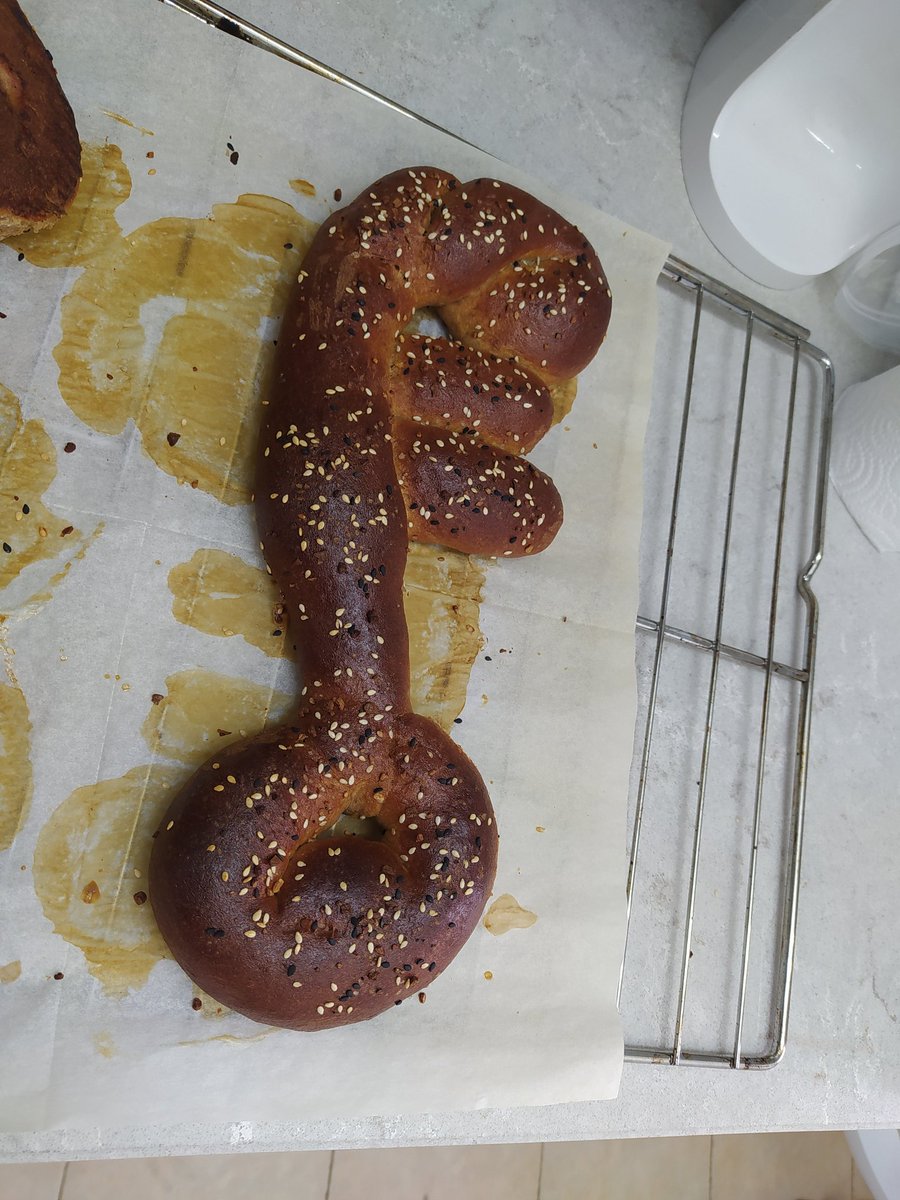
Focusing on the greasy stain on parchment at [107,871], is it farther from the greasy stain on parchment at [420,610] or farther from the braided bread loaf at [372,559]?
the greasy stain on parchment at [420,610]

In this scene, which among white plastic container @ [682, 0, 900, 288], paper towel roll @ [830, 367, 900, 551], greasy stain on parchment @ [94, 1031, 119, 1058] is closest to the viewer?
greasy stain on parchment @ [94, 1031, 119, 1058]

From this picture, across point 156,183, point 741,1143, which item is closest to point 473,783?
point 156,183

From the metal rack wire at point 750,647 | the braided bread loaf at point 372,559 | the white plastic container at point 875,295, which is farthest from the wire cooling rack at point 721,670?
the braided bread loaf at point 372,559

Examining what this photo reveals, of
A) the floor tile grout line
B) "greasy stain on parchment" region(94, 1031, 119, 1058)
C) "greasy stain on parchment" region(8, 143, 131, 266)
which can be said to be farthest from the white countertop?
the floor tile grout line

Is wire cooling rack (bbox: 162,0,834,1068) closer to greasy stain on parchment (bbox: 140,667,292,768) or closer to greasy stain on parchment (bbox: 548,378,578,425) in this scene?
greasy stain on parchment (bbox: 548,378,578,425)

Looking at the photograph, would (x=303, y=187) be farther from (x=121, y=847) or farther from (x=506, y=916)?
(x=506, y=916)

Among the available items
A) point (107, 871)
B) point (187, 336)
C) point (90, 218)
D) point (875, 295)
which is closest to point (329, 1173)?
point (107, 871)

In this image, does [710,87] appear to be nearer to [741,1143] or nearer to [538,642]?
[538,642]
